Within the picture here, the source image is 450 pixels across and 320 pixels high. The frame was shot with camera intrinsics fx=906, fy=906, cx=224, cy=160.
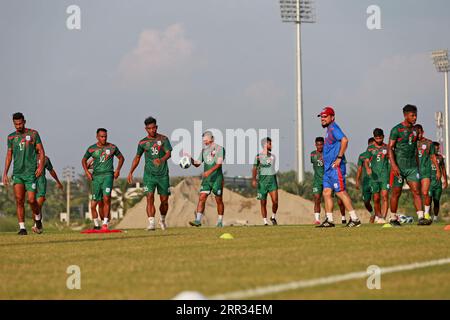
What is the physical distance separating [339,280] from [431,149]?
16463mm

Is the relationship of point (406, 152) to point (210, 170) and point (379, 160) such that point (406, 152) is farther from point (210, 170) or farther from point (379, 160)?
point (210, 170)

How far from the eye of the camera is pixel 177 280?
809 cm

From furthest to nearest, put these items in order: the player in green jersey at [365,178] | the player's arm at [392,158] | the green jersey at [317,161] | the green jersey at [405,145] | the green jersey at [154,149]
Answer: the green jersey at [317,161] → the player in green jersey at [365,178] → the green jersey at [154,149] → the green jersey at [405,145] → the player's arm at [392,158]

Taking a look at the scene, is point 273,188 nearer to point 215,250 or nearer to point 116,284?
point 215,250

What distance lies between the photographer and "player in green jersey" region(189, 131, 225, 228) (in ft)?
76.6

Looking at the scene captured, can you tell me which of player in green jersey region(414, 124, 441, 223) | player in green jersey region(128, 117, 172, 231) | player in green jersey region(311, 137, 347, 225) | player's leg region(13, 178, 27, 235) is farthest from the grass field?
player in green jersey region(311, 137, 347, 225)

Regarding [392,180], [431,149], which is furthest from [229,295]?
[431,149]

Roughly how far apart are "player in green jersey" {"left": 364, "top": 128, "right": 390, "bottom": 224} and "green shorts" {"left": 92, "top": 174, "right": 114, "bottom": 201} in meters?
7.57

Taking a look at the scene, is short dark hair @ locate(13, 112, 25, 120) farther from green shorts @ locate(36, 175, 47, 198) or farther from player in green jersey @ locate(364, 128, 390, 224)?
player in green jersey @ locate(364, 128, 390, 224)

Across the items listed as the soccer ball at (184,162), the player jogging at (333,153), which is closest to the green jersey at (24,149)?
the soccer ball at (184,162)

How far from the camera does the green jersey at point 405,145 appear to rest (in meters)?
19.1

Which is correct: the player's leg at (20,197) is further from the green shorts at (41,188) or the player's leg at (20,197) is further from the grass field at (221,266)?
the grass field at (221,266)

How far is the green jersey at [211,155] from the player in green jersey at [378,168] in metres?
4.31

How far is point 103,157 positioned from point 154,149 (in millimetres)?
1365
